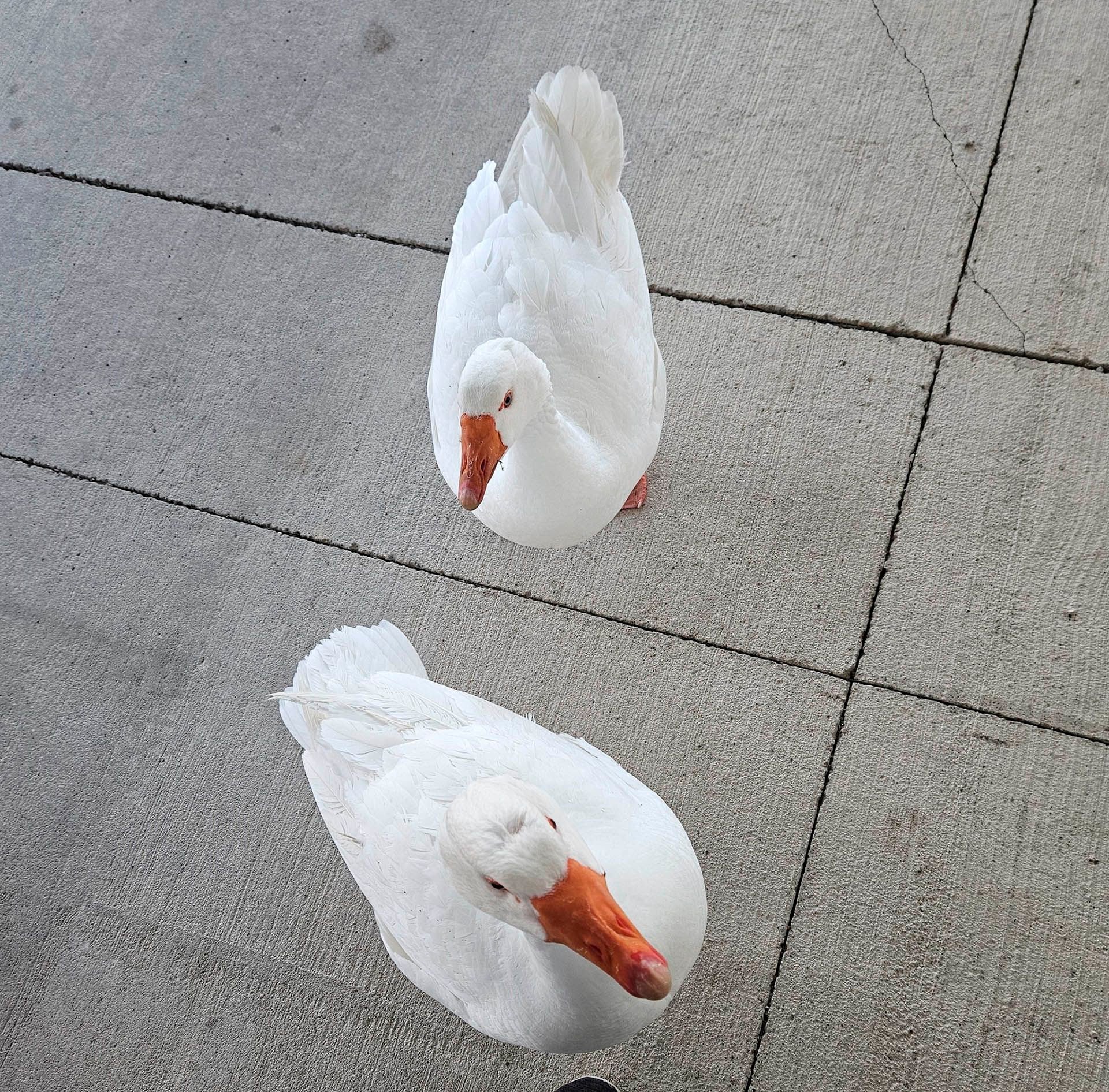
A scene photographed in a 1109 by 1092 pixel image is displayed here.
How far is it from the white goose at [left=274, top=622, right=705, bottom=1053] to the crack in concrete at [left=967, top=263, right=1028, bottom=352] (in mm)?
1765

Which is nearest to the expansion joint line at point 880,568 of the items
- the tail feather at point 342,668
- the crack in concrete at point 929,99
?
the crack in concrete at point 929,99

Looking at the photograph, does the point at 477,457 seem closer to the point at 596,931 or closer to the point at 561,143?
→ the point at 561,143

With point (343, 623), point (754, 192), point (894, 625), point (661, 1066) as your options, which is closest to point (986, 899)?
point (894, 625)

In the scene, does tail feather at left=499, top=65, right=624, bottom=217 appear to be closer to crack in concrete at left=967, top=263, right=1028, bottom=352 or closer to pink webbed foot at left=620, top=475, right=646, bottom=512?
pink webbed foot at left=620, top=475, right=646, bottom=512

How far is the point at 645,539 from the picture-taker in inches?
105

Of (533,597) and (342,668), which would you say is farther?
(533,597)

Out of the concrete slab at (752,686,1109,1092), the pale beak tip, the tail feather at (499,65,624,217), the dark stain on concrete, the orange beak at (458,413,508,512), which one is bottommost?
the concrete slab at (752,686,1109,1092)

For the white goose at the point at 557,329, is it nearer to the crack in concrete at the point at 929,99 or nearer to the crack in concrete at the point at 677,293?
the crack in concrete at the point at 677,293

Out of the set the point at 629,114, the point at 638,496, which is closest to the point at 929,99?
the point at 629,114

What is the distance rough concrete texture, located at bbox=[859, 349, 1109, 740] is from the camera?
2.39 m

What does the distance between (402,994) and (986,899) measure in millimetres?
1484

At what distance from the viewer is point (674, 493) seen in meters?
2.70

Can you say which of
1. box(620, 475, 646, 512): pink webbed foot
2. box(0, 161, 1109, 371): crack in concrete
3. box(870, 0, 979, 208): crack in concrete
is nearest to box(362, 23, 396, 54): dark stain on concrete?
box(0, 161, 1109, 371): crack in concrete

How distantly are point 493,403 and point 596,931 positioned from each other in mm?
1009
